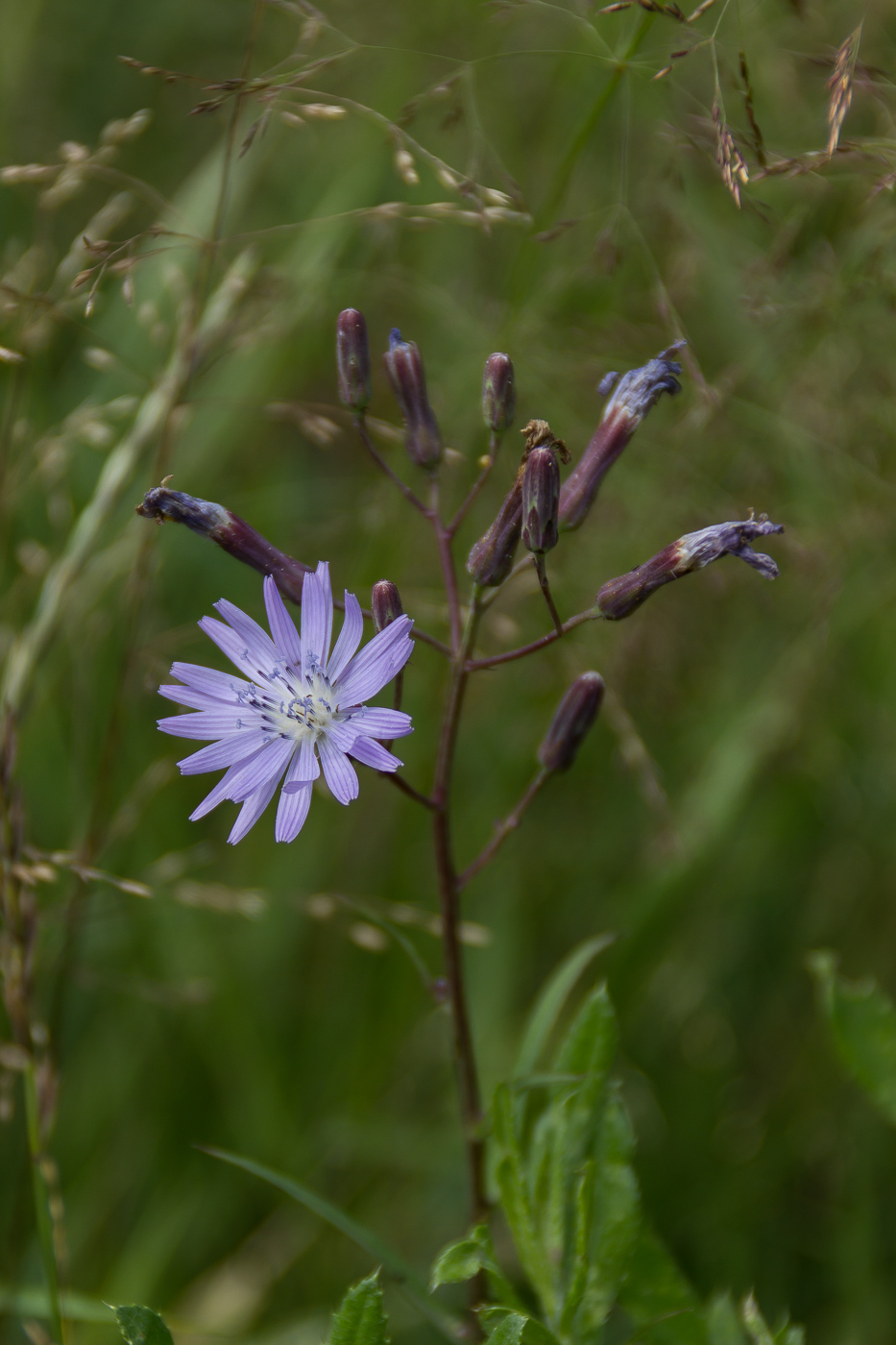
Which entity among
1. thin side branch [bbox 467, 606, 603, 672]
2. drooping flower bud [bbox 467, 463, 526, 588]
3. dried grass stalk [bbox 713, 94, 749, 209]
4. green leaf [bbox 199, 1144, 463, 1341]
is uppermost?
dried grass stalk [bbox 713, 94, 749, 209]

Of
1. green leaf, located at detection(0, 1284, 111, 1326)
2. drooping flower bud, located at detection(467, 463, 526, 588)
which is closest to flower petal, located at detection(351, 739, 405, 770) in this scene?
drooping flower bud, located at detection(467, 463, 526, 588)

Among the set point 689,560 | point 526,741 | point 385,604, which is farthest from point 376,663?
point 526,741

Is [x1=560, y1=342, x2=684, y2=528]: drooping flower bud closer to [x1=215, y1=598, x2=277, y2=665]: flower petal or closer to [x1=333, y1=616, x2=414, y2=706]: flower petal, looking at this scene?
[x1=333, y1=616, x2=414, y2=706]: flower petal

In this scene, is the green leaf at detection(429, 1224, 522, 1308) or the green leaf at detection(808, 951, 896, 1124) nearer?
the green leaf at detection(429, 1224, 522, 1308)

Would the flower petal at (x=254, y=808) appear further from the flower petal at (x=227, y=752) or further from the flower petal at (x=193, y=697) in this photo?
the flower petal at (x=193, y=697)

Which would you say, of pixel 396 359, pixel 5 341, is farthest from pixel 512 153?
pixel 396 359

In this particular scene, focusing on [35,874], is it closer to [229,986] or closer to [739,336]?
[229,986]
